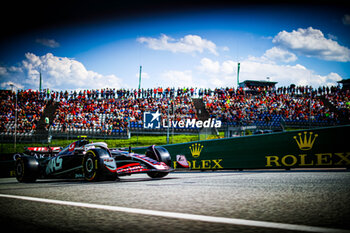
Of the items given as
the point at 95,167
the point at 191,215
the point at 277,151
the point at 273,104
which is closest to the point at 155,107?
the point at 273,104

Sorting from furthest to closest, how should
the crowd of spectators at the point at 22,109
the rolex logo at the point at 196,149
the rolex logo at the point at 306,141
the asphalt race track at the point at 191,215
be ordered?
the crowd of spectators at the point at 22,109 → the rolex logo at the point at 196,149 → the rolex logo at the point at 306,141 → the asphalt race track at the point at 191,215

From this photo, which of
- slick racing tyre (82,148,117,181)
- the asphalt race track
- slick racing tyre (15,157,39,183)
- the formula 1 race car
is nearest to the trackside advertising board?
the formula 1 race car

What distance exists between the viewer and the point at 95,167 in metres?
7.63

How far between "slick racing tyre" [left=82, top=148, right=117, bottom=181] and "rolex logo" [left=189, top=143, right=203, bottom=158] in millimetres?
6672

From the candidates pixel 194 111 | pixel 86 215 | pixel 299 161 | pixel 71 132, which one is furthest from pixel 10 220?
pixel 194 111

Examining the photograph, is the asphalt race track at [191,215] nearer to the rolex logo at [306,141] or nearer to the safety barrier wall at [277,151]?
the safety barrier wall at [277,151]

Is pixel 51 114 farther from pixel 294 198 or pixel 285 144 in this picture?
pixel 294 198

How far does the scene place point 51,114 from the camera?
1446 inches

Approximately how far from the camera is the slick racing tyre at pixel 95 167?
24.8 ft

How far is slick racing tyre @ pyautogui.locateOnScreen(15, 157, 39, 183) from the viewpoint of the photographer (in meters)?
9.48

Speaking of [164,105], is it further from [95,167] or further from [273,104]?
[95,167]

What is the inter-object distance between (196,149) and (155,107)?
70.8ft

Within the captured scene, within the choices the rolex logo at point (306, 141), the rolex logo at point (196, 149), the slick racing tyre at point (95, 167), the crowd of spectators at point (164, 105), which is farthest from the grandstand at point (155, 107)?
the slick racing tyre at point (95, 167)

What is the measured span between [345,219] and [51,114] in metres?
38.0
